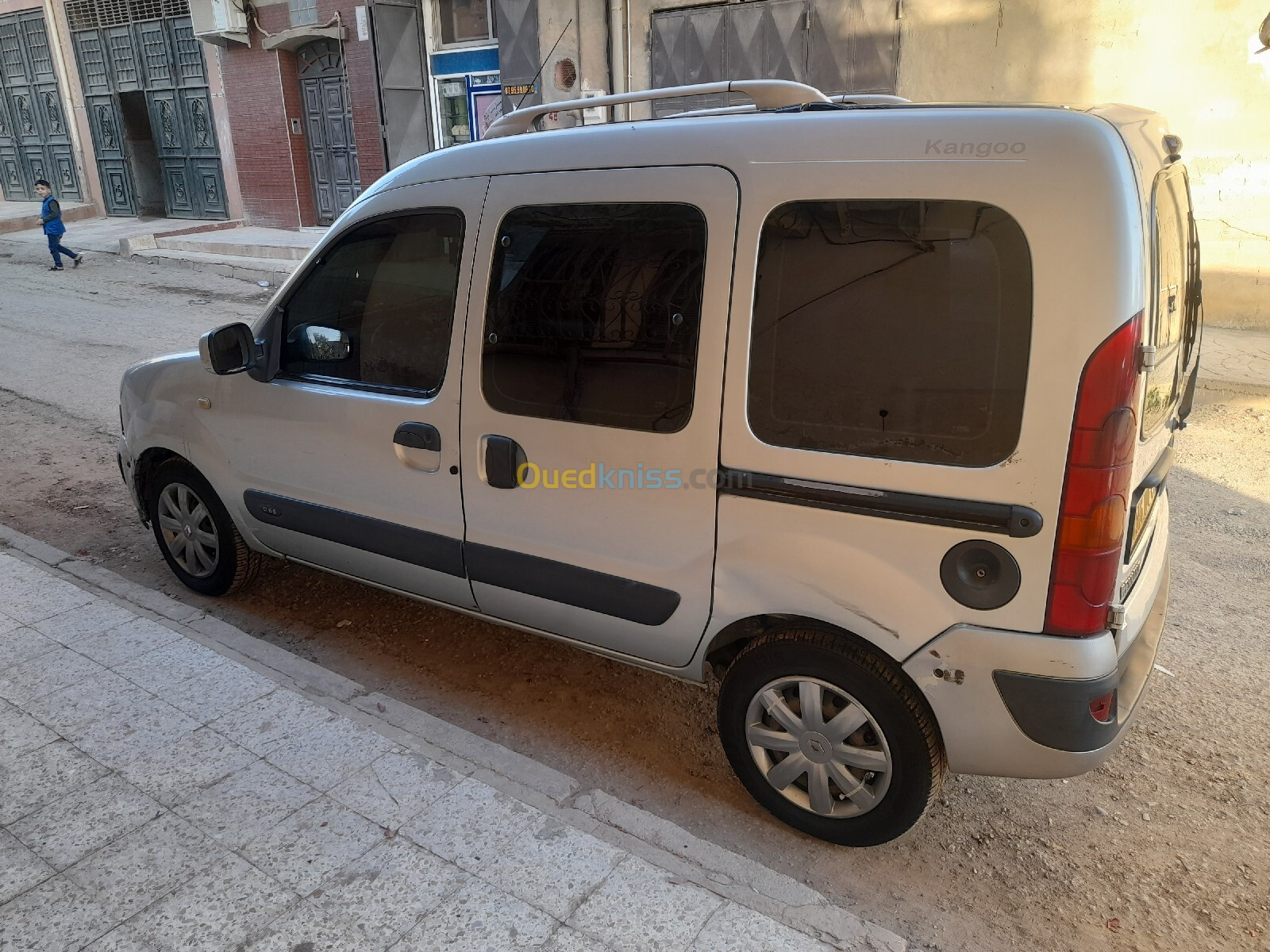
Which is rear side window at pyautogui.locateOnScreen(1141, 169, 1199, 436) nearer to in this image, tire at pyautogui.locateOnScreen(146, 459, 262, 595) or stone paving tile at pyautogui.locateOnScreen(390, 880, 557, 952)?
stone paving tile at pyautogui.locateOnScreen(390, 880, 557, 952)

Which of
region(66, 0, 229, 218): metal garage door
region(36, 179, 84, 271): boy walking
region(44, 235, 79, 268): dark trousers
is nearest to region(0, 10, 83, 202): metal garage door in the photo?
region(66, 0, 229, 218): metal garage door

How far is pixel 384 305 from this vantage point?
3.48 metres

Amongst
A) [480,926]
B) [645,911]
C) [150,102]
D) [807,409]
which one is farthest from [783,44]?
[150,102]

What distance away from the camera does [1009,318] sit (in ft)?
7.41

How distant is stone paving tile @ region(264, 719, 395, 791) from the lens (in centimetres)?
300

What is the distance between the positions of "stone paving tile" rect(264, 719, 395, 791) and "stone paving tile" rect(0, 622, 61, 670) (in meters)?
1.39

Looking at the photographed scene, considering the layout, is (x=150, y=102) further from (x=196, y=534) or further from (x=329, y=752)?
(x=329, y=752)

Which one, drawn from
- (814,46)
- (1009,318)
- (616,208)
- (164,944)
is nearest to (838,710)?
(1009,318)

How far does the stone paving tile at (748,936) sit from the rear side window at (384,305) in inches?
77.1

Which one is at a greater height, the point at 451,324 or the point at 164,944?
the point at 451,324

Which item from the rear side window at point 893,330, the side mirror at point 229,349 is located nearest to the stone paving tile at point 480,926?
the rear side window at point 893,330

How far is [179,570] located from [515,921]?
2925 millimetres

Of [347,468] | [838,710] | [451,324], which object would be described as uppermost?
[451,324]

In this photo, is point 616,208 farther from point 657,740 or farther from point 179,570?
point 179,570
